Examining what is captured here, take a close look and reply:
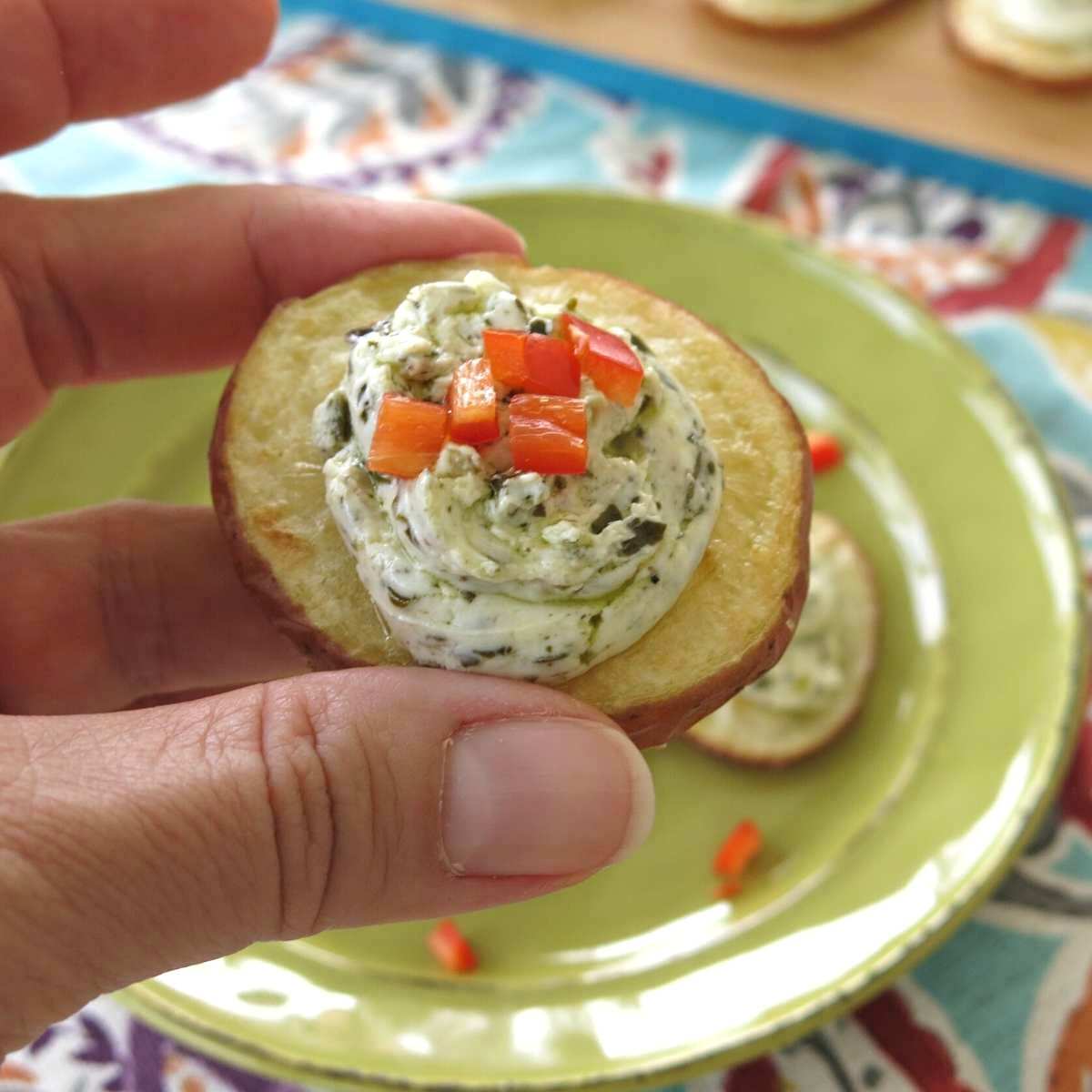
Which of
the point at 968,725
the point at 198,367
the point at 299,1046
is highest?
the point at 198,367

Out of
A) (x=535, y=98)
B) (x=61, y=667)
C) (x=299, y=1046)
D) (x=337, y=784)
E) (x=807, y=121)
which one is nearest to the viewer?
(x=337, y=784)

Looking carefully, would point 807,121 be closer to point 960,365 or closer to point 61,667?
point 960,365

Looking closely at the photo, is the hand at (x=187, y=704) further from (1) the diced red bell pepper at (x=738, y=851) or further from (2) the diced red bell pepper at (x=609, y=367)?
(1) the diced red bell pepper at (x=738, y=851)

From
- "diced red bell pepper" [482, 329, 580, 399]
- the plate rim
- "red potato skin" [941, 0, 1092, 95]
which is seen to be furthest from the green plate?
"red potato skin" [941, 0, 1092, 95]

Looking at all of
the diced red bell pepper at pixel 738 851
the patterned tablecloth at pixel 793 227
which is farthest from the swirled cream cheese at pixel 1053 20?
the diced red bell pepper at pixel 738 851

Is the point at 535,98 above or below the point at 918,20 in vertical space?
below

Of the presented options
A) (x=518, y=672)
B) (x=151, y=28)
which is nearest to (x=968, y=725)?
(x=518, y=672)

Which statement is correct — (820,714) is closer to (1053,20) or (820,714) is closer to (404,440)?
(404,440)
